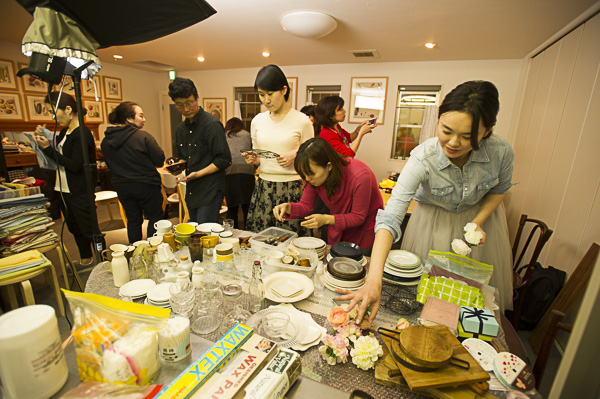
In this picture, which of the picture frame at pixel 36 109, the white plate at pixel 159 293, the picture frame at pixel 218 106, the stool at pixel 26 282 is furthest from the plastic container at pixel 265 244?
the picture frame at pixel 36 109

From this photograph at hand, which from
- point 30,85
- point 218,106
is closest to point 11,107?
point 30,85

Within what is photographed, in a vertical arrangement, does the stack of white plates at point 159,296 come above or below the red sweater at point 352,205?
below

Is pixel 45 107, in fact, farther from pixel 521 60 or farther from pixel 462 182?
pixel 521 60

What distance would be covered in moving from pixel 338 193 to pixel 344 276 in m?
0.69

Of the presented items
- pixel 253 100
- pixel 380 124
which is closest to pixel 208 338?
pixel 380 124

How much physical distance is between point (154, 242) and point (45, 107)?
592cm

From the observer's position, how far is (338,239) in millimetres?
1777

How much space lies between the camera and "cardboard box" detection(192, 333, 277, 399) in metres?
0.62

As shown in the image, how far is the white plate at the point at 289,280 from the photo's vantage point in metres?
1.12

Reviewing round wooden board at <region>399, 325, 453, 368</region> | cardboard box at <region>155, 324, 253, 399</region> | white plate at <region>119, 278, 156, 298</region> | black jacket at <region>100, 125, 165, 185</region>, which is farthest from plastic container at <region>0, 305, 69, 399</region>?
black jacket at <region>100, 125, 165, 185</region>

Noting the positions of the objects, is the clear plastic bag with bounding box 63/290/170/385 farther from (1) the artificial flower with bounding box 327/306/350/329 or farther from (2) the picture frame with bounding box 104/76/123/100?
(2) the picture frame with bounding box 104/76/123/100

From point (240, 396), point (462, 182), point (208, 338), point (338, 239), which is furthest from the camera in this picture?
point (338, 239)

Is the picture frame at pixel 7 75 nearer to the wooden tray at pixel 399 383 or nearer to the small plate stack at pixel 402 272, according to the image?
the small plate stack at pixel 402 272

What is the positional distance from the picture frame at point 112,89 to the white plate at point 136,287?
671 cm
